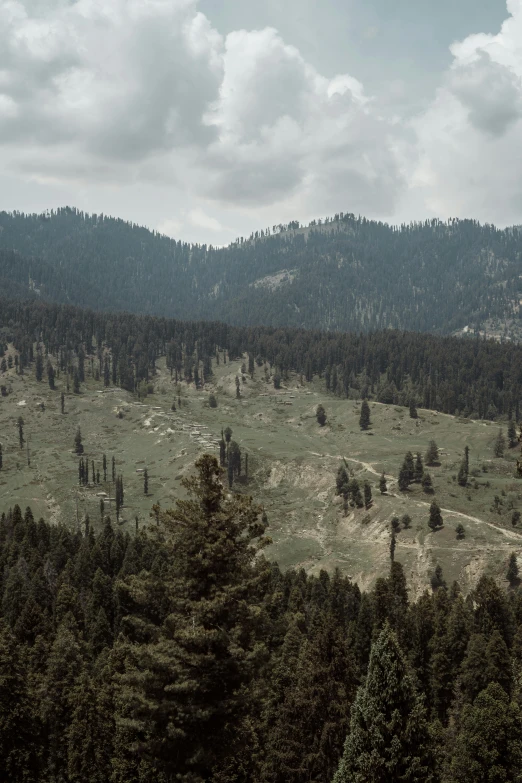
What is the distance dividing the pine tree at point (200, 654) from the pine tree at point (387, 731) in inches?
212

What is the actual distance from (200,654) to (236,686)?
7.88ft

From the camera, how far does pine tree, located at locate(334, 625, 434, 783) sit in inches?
978

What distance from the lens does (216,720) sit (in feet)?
76.6

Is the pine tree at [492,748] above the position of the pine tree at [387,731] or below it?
below

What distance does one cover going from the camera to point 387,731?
25.2m

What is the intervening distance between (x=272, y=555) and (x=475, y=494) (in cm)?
6317

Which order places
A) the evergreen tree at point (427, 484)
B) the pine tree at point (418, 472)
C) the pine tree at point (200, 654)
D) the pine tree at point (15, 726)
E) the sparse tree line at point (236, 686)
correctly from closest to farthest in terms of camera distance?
the pine tree at point (200, 654)
the sparse tree line at point (236, 686)
the pine tree at point (15, 726)
the evergreen tree at point (427, 484)
the pine tree at point (418, 472)

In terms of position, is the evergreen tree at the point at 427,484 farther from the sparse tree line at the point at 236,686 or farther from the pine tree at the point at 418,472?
the sparse tree line at the point at 236,686

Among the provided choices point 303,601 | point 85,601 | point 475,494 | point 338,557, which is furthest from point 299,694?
point 475,494

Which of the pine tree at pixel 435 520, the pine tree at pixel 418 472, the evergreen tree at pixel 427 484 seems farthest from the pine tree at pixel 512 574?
the pine tree at pixel 418 472

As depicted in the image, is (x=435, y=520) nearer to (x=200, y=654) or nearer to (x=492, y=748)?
(x=492, y=748)

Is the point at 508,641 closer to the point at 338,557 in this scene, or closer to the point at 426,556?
the point at 426,556

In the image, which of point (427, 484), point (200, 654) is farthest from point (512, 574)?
point (200, 654)

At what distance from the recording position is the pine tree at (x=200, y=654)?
74.4 ft
